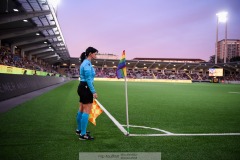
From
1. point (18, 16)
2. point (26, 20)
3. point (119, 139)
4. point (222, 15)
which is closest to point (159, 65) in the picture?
point (222, 15)

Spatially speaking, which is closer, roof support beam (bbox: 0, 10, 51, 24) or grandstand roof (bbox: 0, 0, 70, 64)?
grandstand roof (bbox: 0, 0, 70, 64)

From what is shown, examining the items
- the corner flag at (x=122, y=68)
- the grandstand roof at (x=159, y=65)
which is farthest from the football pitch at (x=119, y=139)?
the grandstand roof at (x=159, y=65)

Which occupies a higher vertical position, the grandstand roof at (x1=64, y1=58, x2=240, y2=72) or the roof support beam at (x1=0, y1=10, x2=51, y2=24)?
the roof support beam at (x1=0, y1=10, x2=51, y2=24)

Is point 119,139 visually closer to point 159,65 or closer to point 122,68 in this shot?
point 122,68

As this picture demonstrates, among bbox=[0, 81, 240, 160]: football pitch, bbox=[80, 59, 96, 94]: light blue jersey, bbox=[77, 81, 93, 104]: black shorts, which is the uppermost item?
bbox=[80, 59, 96, 94]: light blue jersey

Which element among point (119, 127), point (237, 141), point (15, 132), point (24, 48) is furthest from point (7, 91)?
point (24, 48)

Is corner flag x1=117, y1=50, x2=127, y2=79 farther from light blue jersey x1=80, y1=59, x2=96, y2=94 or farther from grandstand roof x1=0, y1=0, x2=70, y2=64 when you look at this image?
grandstand roof x1=0, y1=0, x2=70, y2=64

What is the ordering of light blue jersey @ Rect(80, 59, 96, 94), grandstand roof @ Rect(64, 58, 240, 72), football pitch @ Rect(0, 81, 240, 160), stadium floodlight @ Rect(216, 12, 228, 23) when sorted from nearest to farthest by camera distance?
football pitch @ Rect(0, 81, 240, 160), light blue jersey @ Rect(80, 59, 96, 94), stadium floodlight @ Rect(216, 12, 228, 23), grandstand roof @ Rect(64, 58, 240, 72)

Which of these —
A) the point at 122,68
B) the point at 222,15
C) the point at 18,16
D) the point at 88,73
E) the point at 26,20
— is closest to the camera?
the point at 88,73

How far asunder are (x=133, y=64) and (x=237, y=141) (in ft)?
276

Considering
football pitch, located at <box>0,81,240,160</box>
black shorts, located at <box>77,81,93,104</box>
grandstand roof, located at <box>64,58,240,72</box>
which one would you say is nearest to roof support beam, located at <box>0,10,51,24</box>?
football pitch, located at <box>0,81,240,160</box>

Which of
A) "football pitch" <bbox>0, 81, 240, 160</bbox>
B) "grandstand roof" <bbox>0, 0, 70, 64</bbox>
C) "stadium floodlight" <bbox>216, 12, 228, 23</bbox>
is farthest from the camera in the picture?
"stadium floodlight" <bbox>216, 12, 228, 23</bbox>

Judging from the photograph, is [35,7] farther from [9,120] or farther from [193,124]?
[193,124]

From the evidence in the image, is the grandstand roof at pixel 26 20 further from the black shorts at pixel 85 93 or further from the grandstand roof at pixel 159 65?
the grandstand roof at pixel 159 65
